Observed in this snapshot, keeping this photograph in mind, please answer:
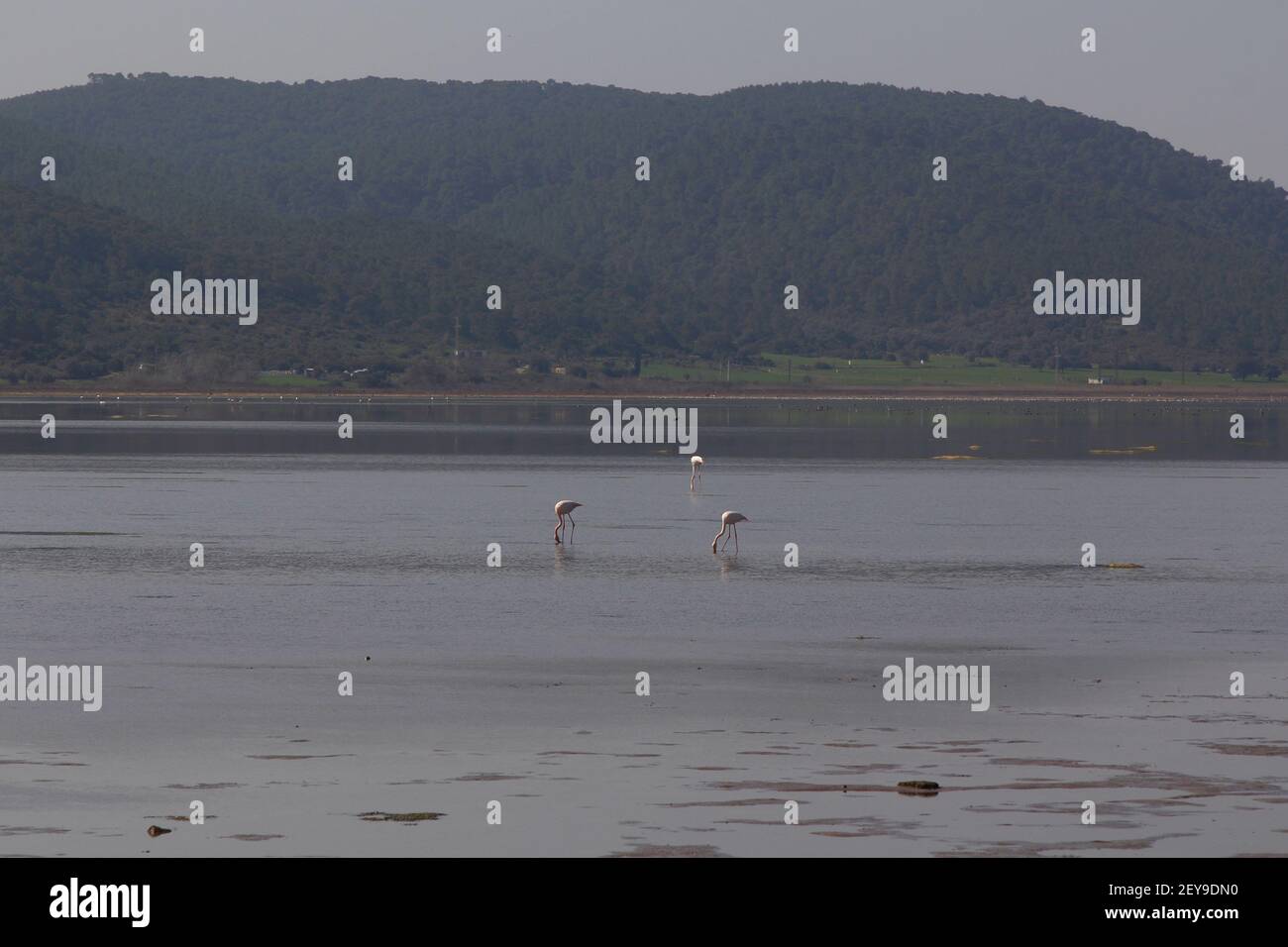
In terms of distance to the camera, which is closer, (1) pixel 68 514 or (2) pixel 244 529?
(2) pixel 244 529

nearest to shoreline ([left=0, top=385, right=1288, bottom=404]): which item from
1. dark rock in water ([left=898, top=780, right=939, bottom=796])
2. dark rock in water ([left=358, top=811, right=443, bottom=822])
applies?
dark rock in water ([left=358, top=811, right=443, bottom=822])

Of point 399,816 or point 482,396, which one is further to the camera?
point 482,396

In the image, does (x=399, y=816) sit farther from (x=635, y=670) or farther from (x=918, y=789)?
(x=635, y=670)

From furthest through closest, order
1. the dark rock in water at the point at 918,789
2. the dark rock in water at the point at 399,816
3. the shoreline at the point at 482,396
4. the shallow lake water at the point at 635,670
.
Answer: the shoreline at the point at 482,396
the dark rock in water at the point at 918,789
the shallow lake water at the point at 635,670
the dark rock in water at the point at 399,816

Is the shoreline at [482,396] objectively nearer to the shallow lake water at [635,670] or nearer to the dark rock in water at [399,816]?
the shallow lake water at [635,670]

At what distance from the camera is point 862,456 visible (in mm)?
72562

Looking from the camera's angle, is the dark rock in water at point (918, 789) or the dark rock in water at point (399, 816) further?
the dark rock in water at point (918, 789)

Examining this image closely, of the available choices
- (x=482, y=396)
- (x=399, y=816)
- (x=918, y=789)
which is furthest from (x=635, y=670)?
(x=482, y=396)

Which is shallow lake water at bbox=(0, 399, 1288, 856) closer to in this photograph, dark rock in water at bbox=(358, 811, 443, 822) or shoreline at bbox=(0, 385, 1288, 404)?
dark rock in water at bbox=(358, 811, 443, 822)

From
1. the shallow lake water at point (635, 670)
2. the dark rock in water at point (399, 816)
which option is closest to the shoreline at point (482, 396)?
the shallow lake water at point (635, 670)
